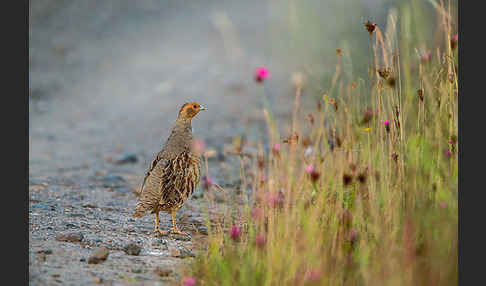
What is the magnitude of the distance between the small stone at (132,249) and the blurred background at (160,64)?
3.16 meters

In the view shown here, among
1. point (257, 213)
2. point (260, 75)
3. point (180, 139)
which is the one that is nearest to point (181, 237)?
point (180, 139)

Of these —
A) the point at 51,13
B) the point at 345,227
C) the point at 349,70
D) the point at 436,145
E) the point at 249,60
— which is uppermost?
the point at 51,13

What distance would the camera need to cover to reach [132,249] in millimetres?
3885

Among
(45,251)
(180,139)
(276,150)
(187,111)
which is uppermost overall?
(187,111)

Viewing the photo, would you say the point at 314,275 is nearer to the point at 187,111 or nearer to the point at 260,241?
the point at 260,241

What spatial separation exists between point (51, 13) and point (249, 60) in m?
6.81

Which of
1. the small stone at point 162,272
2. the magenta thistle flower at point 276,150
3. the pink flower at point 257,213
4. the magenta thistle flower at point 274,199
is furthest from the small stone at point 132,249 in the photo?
the magenta thistle flower at point 276,150

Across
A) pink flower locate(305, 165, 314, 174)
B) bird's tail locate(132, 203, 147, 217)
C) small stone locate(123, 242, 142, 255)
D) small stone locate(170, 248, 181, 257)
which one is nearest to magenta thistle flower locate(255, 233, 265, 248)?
pink flower locate(305, 165, 314, 174)

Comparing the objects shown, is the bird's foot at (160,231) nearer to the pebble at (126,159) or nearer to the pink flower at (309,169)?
the pink flower at (309,169)

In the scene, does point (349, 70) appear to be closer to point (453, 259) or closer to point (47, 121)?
point (453, 259)

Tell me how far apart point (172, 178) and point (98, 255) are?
3.15 ft

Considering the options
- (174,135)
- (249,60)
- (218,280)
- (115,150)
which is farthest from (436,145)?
(249,60)

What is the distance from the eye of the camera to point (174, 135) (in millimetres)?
4641

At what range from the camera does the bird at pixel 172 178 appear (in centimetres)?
441
